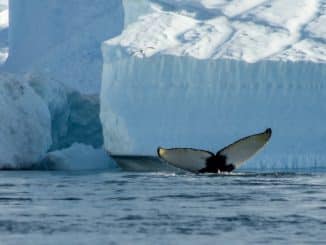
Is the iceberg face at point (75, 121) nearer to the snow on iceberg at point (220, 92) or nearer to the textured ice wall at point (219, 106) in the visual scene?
the snow on iceberg at point (220, 92)

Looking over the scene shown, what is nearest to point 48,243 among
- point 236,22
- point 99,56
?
point 236,22

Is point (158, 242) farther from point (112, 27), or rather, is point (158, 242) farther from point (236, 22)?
point (112, 27)

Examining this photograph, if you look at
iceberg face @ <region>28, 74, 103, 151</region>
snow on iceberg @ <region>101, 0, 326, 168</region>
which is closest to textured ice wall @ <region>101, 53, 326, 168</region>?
snow on iceberg @ <region>101, 0, 326, 168</region>

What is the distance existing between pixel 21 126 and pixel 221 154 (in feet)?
23.5

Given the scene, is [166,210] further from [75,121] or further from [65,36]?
[65,36]

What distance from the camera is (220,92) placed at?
25359mm

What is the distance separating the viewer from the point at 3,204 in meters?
A: 15.8

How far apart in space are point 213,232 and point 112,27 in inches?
1207

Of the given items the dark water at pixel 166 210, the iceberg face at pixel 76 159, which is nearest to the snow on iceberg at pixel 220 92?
the iceberg face at pixel 76 159

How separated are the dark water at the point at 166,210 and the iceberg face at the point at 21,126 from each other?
5.03m

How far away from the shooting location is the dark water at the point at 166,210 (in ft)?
39.9

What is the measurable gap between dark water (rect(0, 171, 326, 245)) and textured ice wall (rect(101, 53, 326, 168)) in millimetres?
2929

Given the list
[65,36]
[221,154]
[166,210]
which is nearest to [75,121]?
[221,154]

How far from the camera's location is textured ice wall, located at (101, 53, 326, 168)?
24.8 m
